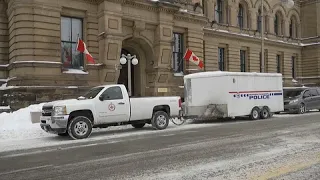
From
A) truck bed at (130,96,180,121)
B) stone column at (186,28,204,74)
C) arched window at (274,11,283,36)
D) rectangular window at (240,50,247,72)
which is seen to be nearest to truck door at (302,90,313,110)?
stone column at (186,28,204,74)

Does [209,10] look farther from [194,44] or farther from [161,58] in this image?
[161,58]

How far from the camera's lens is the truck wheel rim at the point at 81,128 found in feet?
43.7

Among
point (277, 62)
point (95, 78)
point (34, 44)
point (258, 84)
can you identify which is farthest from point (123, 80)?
point (277, 62)

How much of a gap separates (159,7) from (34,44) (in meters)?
9.75

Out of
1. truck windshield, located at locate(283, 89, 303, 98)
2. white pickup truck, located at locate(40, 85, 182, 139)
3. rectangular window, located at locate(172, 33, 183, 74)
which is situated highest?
rectangular window, located at locate(172, 33, 183, 74)

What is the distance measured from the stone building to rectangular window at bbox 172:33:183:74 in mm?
84

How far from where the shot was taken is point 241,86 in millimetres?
19625

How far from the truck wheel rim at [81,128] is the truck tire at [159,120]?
3280 millimetres

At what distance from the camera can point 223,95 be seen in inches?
750

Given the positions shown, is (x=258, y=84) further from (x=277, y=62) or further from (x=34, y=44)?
(x=277, y=62)

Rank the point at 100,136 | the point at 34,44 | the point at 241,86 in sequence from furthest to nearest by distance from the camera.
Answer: the point at 34,44 → the point at 241,86 → the point at 100,136

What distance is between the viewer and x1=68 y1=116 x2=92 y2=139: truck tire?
13.2m

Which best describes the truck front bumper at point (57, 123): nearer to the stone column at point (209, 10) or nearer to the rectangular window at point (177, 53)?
the rectangular window at point (177, 53)

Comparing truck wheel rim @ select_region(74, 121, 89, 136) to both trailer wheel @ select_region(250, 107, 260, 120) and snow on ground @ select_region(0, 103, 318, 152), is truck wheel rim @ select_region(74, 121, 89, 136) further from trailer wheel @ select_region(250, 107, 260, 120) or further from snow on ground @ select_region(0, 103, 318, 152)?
trailer wheel @ select_region(250, 107, 260, 120)
